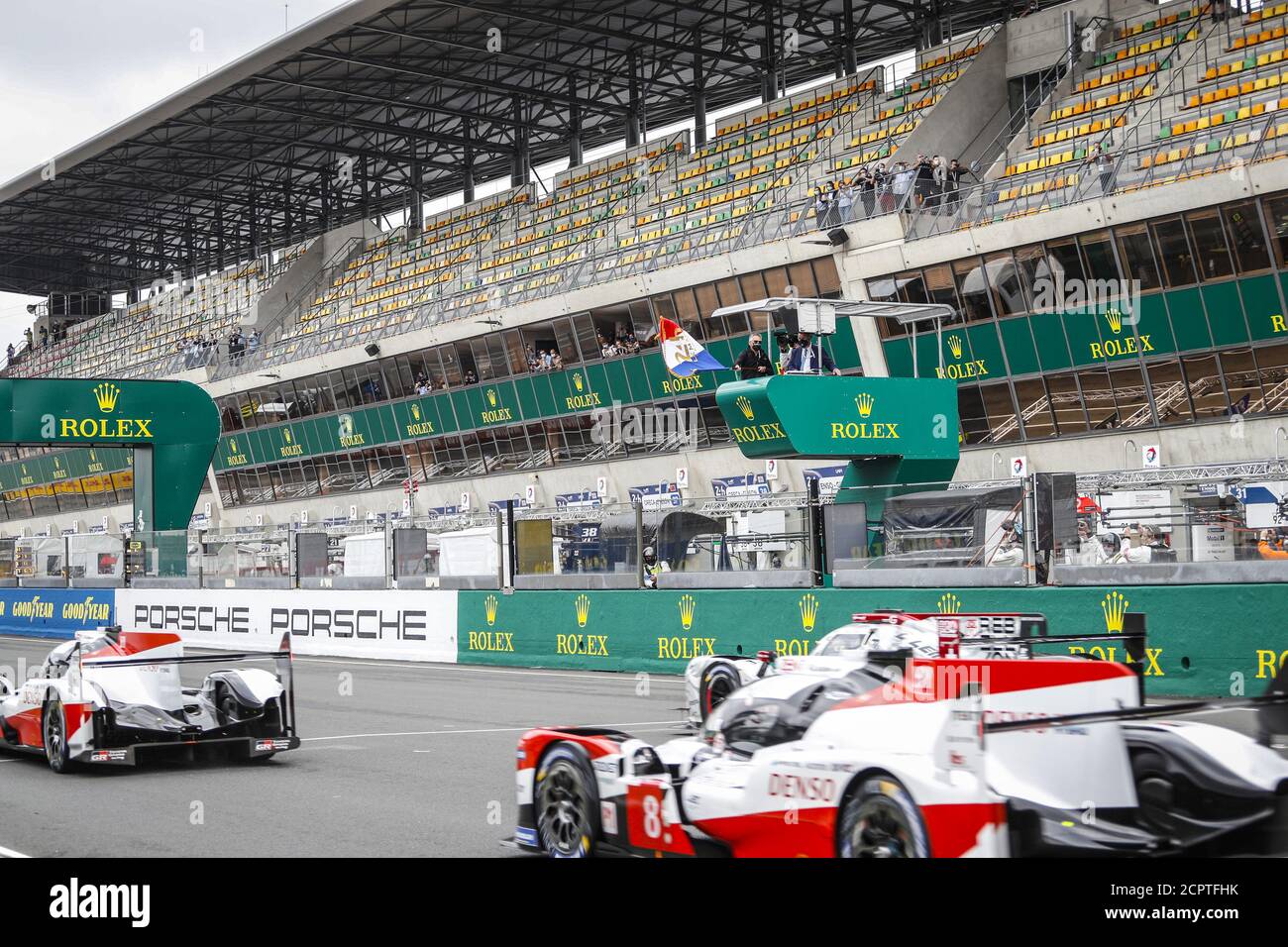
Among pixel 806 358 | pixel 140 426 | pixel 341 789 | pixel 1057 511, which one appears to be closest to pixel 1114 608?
pixel 1057 511

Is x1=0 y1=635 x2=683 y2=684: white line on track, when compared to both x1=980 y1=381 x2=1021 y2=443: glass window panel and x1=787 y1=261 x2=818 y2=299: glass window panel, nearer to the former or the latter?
x1=980 y1=381 x2=1021 y2=443: glass window panel

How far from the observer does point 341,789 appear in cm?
1048

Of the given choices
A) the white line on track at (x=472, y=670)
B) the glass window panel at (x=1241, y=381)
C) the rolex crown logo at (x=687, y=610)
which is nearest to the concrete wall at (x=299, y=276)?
the white line on track at (x=472, y=670)

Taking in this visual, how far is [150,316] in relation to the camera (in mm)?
72000

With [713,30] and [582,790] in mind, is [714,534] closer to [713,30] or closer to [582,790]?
[582,790]

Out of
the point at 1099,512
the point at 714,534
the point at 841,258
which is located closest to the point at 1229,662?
the point at 1099,512

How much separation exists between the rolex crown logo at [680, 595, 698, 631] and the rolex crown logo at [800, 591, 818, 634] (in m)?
1.89

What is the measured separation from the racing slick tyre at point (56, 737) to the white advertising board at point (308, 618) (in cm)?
1225

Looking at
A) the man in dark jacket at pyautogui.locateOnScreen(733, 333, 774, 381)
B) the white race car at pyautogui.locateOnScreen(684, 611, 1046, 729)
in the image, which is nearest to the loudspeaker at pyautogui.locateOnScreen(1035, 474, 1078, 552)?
the white race car at pyautogui.locateOnScreen(684, 611, 1046, 729)

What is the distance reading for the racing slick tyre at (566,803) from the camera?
719cm

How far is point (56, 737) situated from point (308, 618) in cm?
1539

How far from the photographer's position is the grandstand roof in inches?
1768

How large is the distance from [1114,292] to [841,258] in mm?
6704
